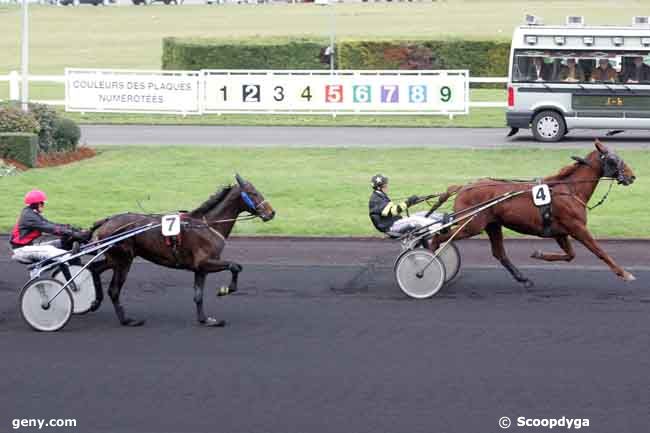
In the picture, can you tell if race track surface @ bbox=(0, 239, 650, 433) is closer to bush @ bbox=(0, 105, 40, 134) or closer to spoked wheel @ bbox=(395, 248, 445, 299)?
spoked wheel @ bbox=(395, 248, 445, 299)

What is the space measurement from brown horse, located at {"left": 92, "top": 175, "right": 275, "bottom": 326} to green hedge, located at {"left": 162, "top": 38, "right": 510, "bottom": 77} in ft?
101

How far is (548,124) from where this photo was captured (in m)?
27.0

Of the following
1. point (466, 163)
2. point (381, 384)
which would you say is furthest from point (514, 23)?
point (381, 384)

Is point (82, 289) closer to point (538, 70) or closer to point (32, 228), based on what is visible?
point (32, 228)

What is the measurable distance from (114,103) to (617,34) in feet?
46.8

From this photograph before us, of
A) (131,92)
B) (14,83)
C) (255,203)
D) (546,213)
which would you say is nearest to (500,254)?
(546,213)

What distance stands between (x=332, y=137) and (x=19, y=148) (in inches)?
318

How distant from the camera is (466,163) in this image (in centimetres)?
2303

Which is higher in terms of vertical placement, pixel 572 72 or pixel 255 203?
pixel 572 72

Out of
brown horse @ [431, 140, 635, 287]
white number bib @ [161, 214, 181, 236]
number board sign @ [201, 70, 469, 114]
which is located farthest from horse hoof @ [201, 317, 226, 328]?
number board sign @ [201, 70, 469, 114]

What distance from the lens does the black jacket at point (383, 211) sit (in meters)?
12.5

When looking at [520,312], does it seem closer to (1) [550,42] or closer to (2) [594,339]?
(2) [594,339]

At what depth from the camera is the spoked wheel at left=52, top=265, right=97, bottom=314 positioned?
11547 millimetres

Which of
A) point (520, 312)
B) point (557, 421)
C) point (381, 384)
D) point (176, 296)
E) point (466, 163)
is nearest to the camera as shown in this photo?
point (557, 421)
